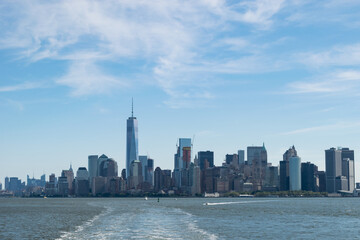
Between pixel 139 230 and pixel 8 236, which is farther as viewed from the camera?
pixel 139 230

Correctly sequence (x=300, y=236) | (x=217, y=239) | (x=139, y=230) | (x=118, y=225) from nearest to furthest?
(x=217, y=239) → (x=300, y=236) → (x=139, y=230) → (x=118, y=225)

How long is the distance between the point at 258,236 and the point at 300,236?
716 centimetres

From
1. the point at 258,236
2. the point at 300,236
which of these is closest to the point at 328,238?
the point at 300,236

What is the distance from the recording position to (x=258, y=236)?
92.7 metres

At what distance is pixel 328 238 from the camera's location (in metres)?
91.8

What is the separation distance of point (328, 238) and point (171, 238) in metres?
26.2

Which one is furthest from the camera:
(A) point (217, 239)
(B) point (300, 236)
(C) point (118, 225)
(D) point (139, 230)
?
(C) point (118, 225)

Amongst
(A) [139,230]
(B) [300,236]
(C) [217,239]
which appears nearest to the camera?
(C) [217,239]

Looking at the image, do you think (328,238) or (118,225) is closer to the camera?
(328,238)

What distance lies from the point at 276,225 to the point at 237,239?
3070 centimetres

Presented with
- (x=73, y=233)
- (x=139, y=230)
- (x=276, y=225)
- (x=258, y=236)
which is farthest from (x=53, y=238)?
(x=276, y=225)

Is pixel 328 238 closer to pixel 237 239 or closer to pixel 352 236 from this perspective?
pixel 352 236

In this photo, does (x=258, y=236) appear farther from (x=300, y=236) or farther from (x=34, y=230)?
(x=34, y=230)

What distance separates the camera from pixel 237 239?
288 ft
